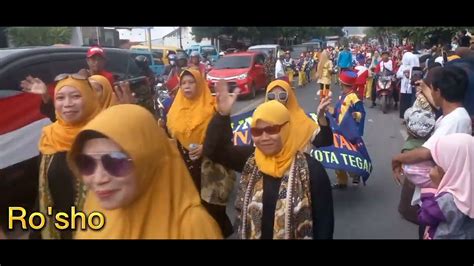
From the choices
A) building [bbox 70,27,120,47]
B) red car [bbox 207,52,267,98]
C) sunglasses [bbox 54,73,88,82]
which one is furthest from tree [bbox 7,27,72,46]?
red car [bbox 207,52,267,98]

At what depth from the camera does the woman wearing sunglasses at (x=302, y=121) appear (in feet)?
7.93

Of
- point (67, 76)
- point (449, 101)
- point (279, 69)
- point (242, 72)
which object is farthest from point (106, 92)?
point (449, 101)

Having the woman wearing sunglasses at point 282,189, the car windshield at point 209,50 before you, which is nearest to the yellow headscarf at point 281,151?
the woman wearing sunglasses at point 282,189

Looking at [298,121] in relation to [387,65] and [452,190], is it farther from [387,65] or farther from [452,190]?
[387,65]

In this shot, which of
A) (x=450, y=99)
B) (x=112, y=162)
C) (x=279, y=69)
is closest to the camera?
(x=112, y=162)

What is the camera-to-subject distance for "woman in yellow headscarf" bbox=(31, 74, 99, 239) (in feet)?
7.92

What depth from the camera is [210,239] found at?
1.89 metres

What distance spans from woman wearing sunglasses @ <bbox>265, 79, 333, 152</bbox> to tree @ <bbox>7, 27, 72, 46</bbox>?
1.18 m

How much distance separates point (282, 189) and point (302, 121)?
0.46m

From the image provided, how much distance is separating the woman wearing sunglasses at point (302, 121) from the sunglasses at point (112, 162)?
2.77 ft

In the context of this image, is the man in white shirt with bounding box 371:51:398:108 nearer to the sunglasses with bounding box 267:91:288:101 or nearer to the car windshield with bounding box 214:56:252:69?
the car windshield with bounding box 214:56:252:69

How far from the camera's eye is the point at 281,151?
227cm
